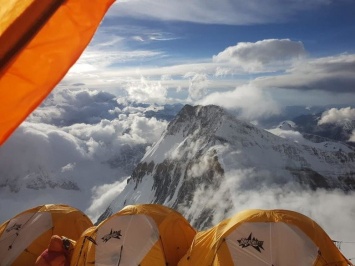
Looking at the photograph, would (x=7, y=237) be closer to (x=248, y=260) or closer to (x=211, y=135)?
(x=248, y=260)

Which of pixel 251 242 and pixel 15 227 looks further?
pixel 15 227

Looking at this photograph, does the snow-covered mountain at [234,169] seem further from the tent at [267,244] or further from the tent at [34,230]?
the tent at [267,244]

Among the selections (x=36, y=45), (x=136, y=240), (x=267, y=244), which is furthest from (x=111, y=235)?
(x=36, y=45)

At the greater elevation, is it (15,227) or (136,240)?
(136,240)

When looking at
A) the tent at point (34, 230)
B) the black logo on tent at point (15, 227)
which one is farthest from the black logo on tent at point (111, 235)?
the black logo on tent at point (15, 227)

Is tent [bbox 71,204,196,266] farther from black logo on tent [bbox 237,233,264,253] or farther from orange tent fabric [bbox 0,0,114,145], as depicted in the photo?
orange tent fabric [bbox 0,0,114,145]

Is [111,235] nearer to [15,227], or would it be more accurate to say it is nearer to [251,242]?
[251,242]

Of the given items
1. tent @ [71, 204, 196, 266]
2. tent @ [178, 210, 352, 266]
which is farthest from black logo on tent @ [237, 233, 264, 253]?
tent @ [71, 204, 196, 266]
